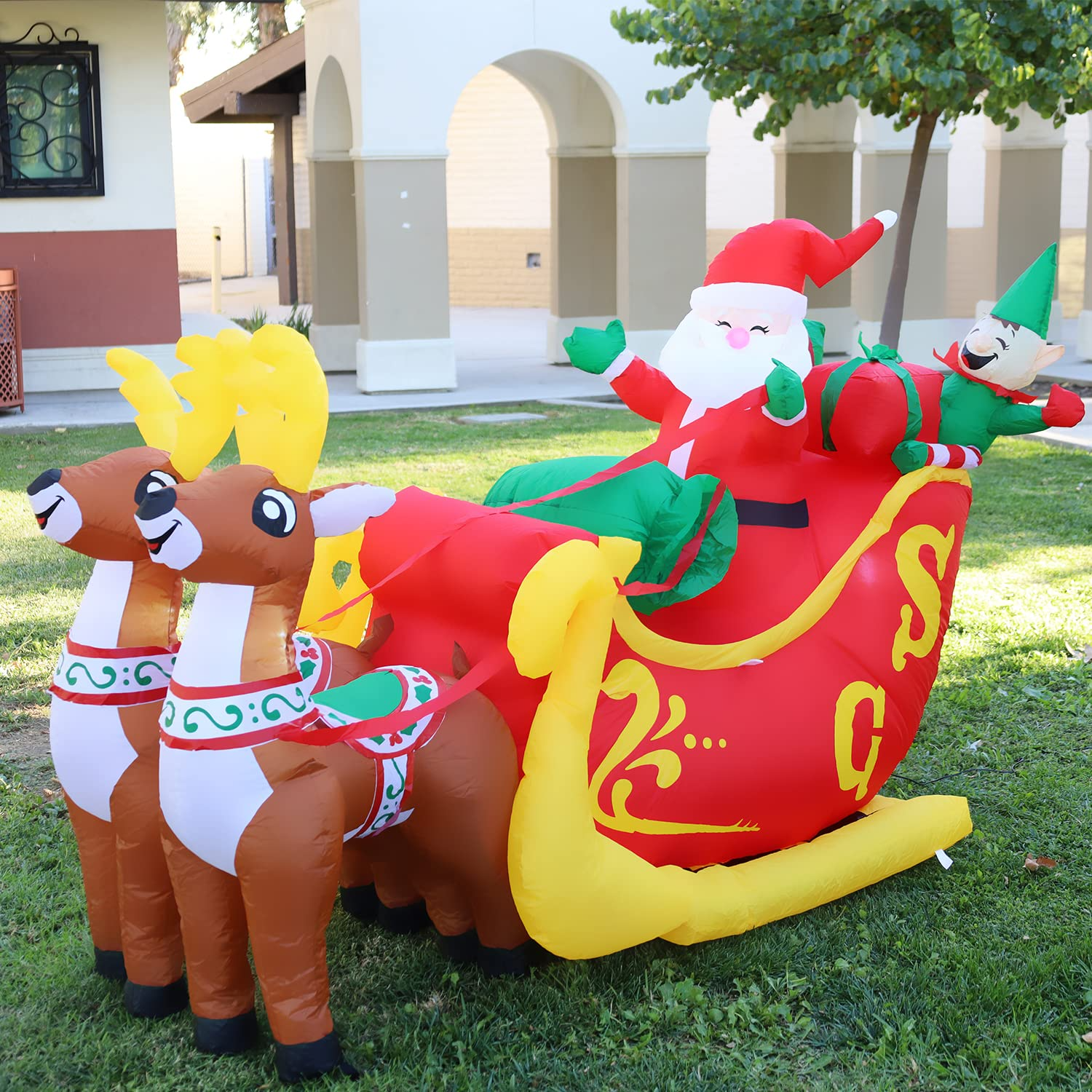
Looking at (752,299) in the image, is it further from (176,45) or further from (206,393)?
(176,45)

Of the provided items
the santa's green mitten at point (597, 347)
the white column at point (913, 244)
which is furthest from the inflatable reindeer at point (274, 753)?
the white column at point (913, 244)

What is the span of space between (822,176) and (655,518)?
13150 millimetres

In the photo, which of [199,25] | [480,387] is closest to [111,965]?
[480,387]

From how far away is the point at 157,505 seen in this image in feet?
8.37

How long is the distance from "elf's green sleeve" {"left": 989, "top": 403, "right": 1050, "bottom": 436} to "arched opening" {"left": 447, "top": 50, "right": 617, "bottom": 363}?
11166 millimetres

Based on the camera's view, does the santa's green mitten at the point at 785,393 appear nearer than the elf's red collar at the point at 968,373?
Yes

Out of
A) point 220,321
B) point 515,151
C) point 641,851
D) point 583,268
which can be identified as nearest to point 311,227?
point 583,268

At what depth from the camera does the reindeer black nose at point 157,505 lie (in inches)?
100

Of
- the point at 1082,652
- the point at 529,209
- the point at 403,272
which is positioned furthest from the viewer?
the point at 529,209

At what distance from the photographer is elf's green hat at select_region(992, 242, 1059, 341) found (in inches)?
148

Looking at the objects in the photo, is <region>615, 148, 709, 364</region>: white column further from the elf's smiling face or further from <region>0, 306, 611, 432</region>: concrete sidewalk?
the elf's smiling face

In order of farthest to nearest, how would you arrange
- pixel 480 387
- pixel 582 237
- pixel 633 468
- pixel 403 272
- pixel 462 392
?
pixel 582 237 → pixel 480 387 → pixel 462 392 → pixel 403 272 → pixel 633 468

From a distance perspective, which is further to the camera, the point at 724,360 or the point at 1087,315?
the point at 1087,315

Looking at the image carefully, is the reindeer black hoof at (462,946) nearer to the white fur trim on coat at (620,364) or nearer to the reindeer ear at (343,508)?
the reindeer ear at (343,508)
